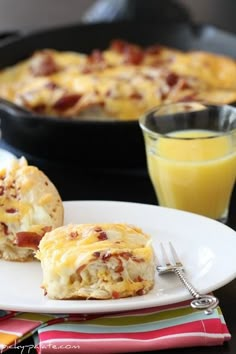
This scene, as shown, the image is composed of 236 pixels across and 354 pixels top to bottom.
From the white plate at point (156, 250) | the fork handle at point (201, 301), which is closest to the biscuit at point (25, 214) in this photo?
the white plate at point (156, 250)

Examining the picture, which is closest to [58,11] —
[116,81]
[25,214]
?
[116,81]

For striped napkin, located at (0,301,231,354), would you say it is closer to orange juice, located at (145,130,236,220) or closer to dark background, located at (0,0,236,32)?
orange juice, located at (145,130,236,220)

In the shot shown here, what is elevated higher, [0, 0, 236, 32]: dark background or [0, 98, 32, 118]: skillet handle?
[0, 98, 32, 118]: skillet handle

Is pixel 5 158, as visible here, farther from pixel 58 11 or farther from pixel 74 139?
pixel 58 11

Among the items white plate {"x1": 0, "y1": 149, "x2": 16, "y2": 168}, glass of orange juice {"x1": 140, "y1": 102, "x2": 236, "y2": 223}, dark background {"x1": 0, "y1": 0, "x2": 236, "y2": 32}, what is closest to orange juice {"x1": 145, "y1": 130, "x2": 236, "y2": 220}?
glass of orange juice {"x1": 140, "y1": 102, "x2": 236, "y2": 223}

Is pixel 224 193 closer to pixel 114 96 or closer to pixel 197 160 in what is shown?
pixel 197 160

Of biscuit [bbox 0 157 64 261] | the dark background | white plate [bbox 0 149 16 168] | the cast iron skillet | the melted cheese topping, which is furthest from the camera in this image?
the dark background
